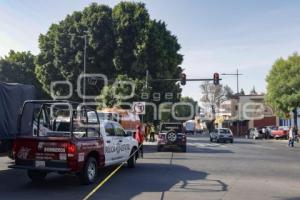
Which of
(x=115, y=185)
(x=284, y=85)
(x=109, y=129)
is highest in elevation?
(x=284, y=85)

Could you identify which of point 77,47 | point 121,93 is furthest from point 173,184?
point 77,47

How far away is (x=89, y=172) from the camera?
41.5ft

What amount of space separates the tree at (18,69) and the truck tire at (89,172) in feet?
144

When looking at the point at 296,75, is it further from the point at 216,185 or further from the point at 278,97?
the point at 216,185

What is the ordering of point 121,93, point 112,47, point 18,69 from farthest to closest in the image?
point 18,69 < point 112,47 < point 121,93

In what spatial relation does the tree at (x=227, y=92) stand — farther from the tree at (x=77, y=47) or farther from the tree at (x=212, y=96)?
the tree at (x=77, y=47)

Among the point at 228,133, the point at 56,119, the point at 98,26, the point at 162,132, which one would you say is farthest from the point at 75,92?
the point at 56,119

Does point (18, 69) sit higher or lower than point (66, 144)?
higher

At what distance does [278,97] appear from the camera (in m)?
53.5

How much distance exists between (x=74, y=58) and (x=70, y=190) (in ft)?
117

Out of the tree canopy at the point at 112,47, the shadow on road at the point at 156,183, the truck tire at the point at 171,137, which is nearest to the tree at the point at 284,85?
the tree canopy at the point at 112,47

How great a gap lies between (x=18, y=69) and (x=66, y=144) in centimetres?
4796

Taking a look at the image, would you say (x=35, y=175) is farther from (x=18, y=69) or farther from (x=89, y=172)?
(x=18, y=69)

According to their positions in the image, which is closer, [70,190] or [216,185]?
[70,190]
